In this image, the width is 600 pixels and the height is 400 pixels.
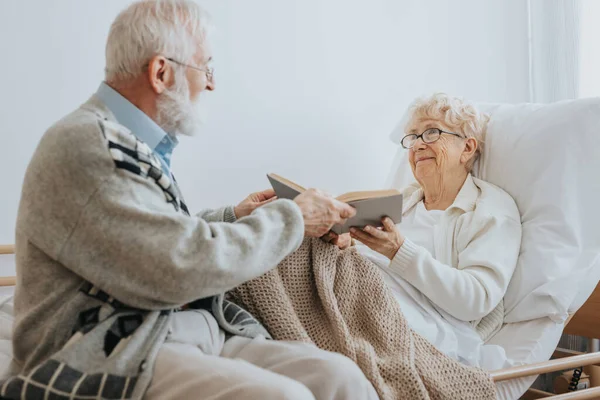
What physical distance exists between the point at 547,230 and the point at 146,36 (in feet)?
3.96

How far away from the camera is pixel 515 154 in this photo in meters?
2.07

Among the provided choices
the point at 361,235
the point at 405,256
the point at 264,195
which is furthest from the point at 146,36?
the point at 405,256

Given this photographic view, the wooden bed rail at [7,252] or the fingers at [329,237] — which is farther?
the wooden bed rail at [7,252]

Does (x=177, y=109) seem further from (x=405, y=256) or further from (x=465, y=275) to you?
(x=465, y=275)

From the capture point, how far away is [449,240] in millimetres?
1908

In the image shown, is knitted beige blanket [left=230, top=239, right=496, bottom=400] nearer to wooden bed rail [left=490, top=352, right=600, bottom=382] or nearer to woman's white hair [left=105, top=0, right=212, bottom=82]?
wooden bed rail [left=490, top=352, right=600, bottom=382]

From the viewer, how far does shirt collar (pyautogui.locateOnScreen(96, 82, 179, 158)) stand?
4.25 feet

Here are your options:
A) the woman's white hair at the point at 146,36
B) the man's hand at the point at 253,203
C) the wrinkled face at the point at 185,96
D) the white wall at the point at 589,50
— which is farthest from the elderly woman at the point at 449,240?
the white wall at the point at 589,50

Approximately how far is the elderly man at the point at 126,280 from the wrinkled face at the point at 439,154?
91cm

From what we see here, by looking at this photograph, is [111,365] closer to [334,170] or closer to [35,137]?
[35,137]

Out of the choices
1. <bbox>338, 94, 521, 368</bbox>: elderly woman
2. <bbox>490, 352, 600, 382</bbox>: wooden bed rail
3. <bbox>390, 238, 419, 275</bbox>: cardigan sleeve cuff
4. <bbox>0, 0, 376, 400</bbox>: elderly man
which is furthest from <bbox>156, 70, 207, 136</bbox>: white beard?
<bbox>490, 352, 600, 382</bbox>: wooden bed rail

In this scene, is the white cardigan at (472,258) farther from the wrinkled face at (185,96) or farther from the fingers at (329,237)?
the wrinkled face at (185,96)

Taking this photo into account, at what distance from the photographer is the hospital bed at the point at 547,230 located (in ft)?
5.78

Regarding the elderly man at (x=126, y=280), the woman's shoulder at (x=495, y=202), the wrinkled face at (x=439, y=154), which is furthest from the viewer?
the wrinkled face at (x=439, y=154)
